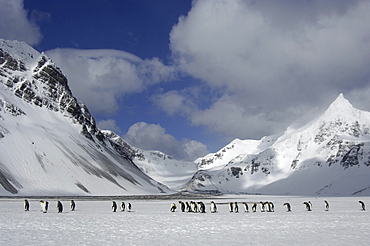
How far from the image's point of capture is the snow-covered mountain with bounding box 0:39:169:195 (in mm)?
118381

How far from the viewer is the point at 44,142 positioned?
141m

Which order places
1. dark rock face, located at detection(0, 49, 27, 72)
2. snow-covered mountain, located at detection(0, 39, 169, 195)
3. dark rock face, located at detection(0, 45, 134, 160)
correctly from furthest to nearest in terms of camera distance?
dark rock face, located at detection(0, 49, 27, 72), dark rock face, located at detection(0, 45, 134, 160), snow-covered mountain, located at detection(0, 39, 169, 195)

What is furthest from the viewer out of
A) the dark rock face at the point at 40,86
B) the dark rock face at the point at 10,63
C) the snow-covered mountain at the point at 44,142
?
the dark rock face at the point at 10,63

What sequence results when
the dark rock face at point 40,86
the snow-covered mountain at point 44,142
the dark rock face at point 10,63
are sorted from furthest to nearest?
the dark rock face at point 10,63 → the dark rock face at point 40,86 → the snow-covered mountain at point 44,142

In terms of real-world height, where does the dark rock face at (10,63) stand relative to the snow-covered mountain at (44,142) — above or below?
above

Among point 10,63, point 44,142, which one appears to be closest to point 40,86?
point 10,63

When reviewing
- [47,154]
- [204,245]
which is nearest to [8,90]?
[47,154]

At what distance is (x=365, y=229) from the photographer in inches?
1166

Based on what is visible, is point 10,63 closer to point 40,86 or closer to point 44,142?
point 40,86

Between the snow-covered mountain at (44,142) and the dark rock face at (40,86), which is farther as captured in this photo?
the dark rock face at (40,86)

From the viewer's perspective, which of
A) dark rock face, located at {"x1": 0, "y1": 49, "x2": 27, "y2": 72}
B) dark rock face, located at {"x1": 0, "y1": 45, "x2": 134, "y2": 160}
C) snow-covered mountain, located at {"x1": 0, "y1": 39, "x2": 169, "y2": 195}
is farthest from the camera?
dark rock face, located at {"x1": 0, "y1": 49, "x2": 27, "y2": 72}

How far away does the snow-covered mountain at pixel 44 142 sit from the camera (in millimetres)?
118381

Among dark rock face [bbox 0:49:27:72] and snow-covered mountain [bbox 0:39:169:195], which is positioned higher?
dark rock face [bbox 0:49:27:72]

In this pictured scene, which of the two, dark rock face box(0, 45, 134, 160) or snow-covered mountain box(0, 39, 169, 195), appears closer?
snow-covered mountain box(0, 39, 169, 195)
